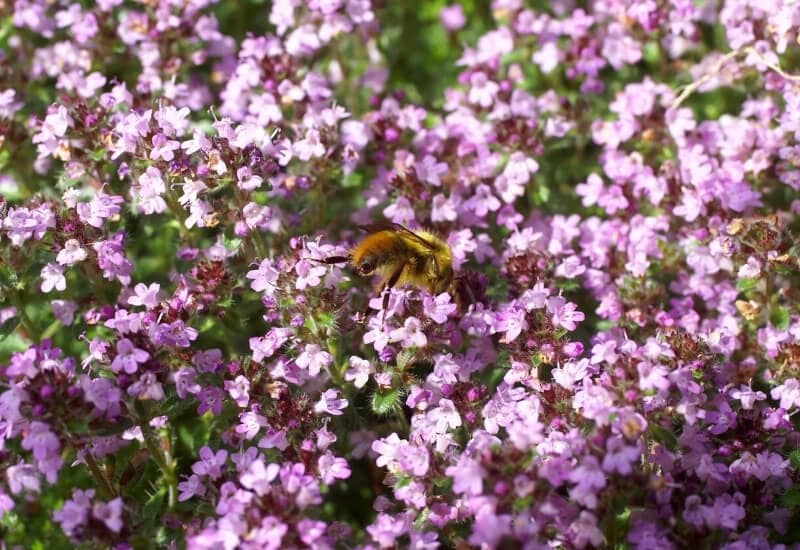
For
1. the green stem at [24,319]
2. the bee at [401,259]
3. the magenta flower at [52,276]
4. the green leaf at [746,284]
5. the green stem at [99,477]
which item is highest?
the green leaf at [746,284]

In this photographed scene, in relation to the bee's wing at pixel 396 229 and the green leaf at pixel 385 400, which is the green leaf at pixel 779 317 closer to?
the bee's wing at pixel 396 229

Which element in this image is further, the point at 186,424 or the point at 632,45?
the point at 632,45

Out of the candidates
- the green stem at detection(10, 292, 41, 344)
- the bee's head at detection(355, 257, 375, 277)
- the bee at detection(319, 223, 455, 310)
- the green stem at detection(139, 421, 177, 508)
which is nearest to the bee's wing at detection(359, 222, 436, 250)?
the bee at detection(319, 223, 455, 310)

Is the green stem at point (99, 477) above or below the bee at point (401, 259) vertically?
below

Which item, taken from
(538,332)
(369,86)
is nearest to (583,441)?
(538,332)

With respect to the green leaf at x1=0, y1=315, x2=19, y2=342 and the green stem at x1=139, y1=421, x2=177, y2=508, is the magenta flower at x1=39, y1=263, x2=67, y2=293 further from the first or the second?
the green stem at x1=139, y1=421, x2=177, y2=508

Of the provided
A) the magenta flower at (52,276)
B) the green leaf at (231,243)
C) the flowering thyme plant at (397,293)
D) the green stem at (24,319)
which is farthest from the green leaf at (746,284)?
the green stem at (24,319)

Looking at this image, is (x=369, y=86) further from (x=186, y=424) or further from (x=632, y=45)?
(x=186, y=424)
